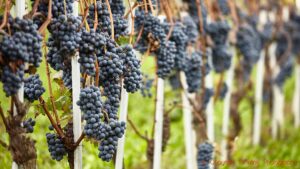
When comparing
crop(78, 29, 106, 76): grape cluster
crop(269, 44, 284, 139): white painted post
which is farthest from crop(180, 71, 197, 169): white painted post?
crop(269, 44, 284, 139): white painted post

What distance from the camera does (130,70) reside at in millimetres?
2734

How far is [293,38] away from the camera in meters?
6.61

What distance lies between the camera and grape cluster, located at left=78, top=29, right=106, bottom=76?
8.33 ft

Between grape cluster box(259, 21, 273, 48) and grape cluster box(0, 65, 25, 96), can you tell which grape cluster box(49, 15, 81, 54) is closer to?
grape cluster box(0, 65, 25, 96)

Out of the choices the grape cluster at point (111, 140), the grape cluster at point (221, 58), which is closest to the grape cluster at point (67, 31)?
the grape cluster at point (111, 140)

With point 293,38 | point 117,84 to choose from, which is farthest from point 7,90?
point 293,38

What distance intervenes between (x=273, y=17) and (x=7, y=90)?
467cm

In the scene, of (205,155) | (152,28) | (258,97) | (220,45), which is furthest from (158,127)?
(258,97)

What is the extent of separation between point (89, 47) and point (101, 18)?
293 millimetres

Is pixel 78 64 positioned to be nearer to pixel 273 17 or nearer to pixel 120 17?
pixel 120 17

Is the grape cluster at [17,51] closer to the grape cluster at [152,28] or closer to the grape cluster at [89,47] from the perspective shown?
the grape cluster at [89,47]

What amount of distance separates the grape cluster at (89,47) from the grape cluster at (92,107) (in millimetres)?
94

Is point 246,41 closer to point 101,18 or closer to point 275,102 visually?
point 275,102

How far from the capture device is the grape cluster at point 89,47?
2.54 m
